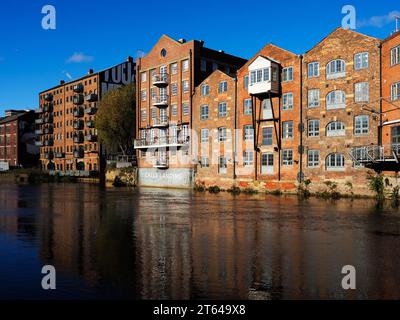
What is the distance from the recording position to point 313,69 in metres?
40.7

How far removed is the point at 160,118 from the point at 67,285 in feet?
158

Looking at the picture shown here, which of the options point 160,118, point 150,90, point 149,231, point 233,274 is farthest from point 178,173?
point 233,274

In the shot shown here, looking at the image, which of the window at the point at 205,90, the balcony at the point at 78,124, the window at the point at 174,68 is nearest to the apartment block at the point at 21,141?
the balcony at the point at 78,124

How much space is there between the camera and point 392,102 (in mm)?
34219

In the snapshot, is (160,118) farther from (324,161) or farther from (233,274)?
(233,274)

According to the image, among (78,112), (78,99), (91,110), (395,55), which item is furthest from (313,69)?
(78,112)

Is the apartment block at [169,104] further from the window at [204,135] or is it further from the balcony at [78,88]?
the balcony at [78,88]

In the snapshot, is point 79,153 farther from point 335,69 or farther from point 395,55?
point 395,55

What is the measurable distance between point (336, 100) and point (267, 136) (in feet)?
26.8

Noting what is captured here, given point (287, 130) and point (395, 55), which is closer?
point (395, 55)

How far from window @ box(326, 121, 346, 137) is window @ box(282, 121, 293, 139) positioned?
391 cm

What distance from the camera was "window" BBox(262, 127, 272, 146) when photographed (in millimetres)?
43844

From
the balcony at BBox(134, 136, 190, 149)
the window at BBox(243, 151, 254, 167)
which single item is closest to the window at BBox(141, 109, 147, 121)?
the balcony at BBox(134, 136, 190, 149)

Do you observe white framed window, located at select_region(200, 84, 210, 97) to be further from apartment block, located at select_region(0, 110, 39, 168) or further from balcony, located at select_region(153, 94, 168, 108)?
apartment block, located at select_region(0, 110, 39, 168)
